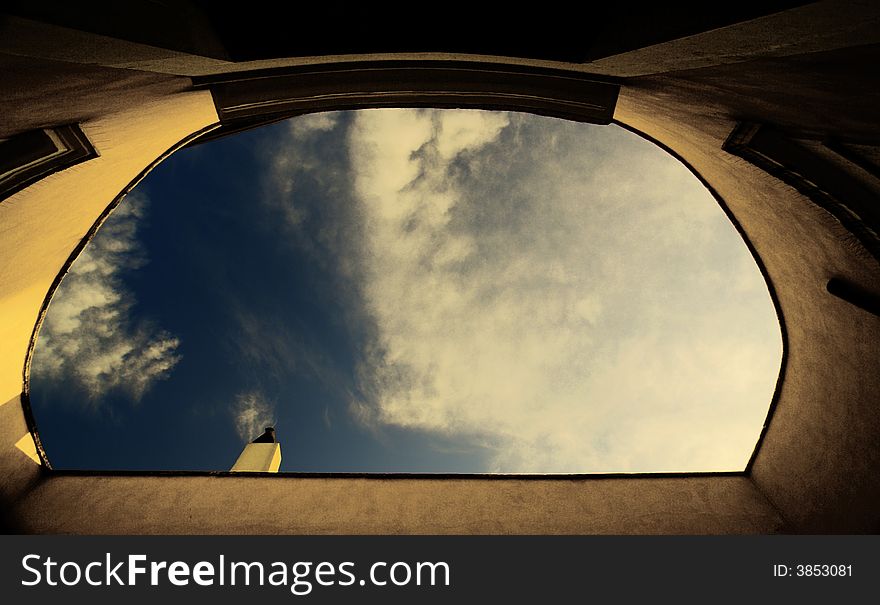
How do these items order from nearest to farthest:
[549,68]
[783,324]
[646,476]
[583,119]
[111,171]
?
[549,68] → [111,171] → [583,119] → [783,324] → [646,476]

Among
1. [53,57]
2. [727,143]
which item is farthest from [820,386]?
[53,57]

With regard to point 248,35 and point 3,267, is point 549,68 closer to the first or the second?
point 248,35

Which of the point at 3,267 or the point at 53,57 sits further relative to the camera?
the point at 3,267

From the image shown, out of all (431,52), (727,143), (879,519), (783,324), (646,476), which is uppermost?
(431,52)

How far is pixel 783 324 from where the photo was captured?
4699mm

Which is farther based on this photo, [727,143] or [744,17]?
[727,143]

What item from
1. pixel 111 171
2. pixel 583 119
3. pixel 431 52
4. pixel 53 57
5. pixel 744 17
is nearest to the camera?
pixel 744 17

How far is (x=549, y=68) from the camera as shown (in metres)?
3.68

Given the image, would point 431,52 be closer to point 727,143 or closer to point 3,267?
point 727,143

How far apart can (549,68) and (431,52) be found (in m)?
1.11

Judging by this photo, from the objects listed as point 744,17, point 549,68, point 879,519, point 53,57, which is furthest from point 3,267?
point 879,519

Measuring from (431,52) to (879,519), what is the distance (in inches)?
237
